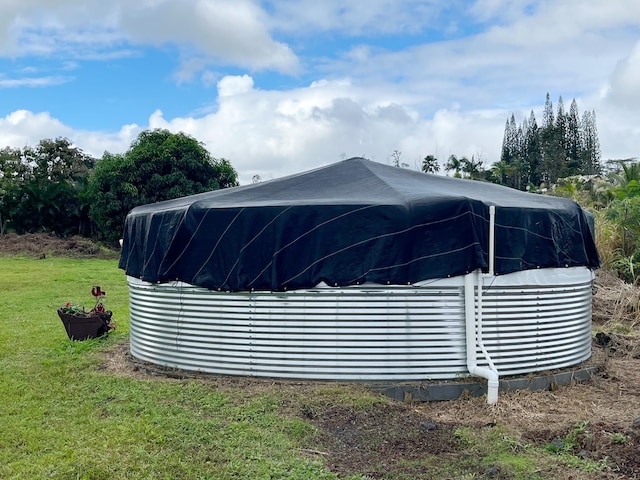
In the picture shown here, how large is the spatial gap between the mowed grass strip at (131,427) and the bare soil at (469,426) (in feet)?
0.83

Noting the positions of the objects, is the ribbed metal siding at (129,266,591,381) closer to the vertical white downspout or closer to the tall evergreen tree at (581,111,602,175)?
the vertical white downspout

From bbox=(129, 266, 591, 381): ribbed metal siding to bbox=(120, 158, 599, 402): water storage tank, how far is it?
1 centimetres

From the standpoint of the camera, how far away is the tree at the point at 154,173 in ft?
85.0

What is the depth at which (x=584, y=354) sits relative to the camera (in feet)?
23.6

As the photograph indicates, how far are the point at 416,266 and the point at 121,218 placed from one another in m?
23.4

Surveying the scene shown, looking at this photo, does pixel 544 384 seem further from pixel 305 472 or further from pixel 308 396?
pixel 305 472

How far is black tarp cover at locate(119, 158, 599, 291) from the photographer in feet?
19.5

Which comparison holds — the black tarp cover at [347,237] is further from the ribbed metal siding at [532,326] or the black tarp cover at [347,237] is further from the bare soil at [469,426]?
the bare soil at [469,426]

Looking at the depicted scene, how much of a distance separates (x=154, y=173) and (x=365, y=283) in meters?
21.7

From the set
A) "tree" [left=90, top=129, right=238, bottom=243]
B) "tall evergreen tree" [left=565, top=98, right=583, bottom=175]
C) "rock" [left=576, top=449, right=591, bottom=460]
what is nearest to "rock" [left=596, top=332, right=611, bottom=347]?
"rock" [left=576, top=449, right=591, bottom=460]

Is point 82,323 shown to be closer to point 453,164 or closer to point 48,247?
point 48,247

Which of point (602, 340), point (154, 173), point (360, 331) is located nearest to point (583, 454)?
point (360, 331)

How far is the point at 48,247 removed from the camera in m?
27.1

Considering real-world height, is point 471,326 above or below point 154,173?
below
